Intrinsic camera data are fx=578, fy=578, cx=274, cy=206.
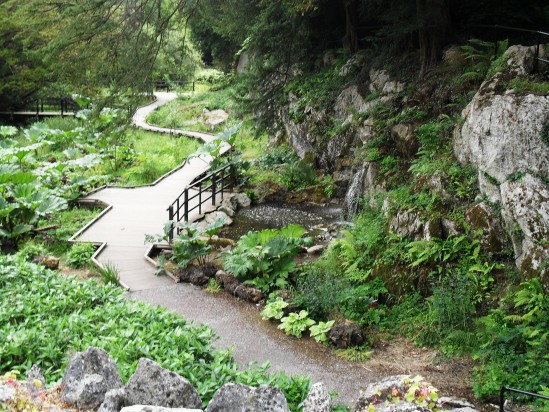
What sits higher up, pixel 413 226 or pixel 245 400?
pixel 245 400

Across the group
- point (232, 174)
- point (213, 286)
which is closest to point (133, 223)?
point (213, 286)

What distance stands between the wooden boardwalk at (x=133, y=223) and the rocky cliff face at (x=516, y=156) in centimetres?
613

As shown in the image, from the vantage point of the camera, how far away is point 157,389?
498 cm

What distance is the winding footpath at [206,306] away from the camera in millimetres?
7695

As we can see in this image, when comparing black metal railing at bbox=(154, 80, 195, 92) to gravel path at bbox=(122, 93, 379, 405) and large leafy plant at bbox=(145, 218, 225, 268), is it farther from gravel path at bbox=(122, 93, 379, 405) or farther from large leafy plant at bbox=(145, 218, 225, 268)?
gravel path at bbox=(122, 93, 379, 405)

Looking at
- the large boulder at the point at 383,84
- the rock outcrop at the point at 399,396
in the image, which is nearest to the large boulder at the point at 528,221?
the rock outcrop at the point at 399,396

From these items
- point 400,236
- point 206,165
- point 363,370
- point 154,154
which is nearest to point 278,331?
point 363,370

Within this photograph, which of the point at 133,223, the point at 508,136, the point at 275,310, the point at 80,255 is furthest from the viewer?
the point at 133,223

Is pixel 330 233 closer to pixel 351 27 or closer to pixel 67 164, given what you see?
pixel 351 27

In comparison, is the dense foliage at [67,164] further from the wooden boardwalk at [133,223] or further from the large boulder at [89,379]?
the large boulder at [89,379]

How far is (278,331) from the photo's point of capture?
8.98m

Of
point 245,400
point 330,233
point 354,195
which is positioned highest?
point 245,400

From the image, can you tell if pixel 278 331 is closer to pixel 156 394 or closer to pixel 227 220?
pixel 156 394

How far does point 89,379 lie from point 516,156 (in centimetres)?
697
